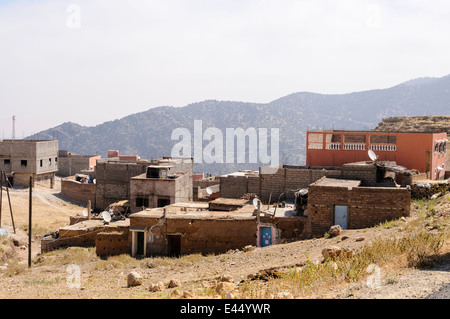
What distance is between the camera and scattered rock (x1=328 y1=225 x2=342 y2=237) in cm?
1878

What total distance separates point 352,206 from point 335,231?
2.13 metres

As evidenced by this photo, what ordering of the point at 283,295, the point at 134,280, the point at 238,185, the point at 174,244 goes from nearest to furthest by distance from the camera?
1. the point at 283,295
2. the point at 134,280
3. the point at 174,244
4. the point at 238,185

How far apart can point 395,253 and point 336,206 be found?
29.0 feet

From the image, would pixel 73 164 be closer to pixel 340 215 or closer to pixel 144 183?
pixel 144 183

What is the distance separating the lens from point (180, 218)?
73.6 ft

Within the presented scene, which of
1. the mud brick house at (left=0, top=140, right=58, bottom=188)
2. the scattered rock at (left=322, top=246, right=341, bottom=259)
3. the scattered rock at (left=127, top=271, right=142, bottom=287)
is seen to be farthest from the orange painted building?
the mud brick house at (left=0, top=140, right=58, bottom=188)

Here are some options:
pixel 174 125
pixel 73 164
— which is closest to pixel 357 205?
pixel 73 164

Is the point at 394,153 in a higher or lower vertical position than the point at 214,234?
higher

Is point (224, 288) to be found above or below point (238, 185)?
below

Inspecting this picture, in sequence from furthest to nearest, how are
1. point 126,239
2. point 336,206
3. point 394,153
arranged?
1. point 394,153
2. point 126,239
3. point 336,206

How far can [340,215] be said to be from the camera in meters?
20.5

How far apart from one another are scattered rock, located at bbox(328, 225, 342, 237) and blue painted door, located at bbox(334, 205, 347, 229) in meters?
1.44
